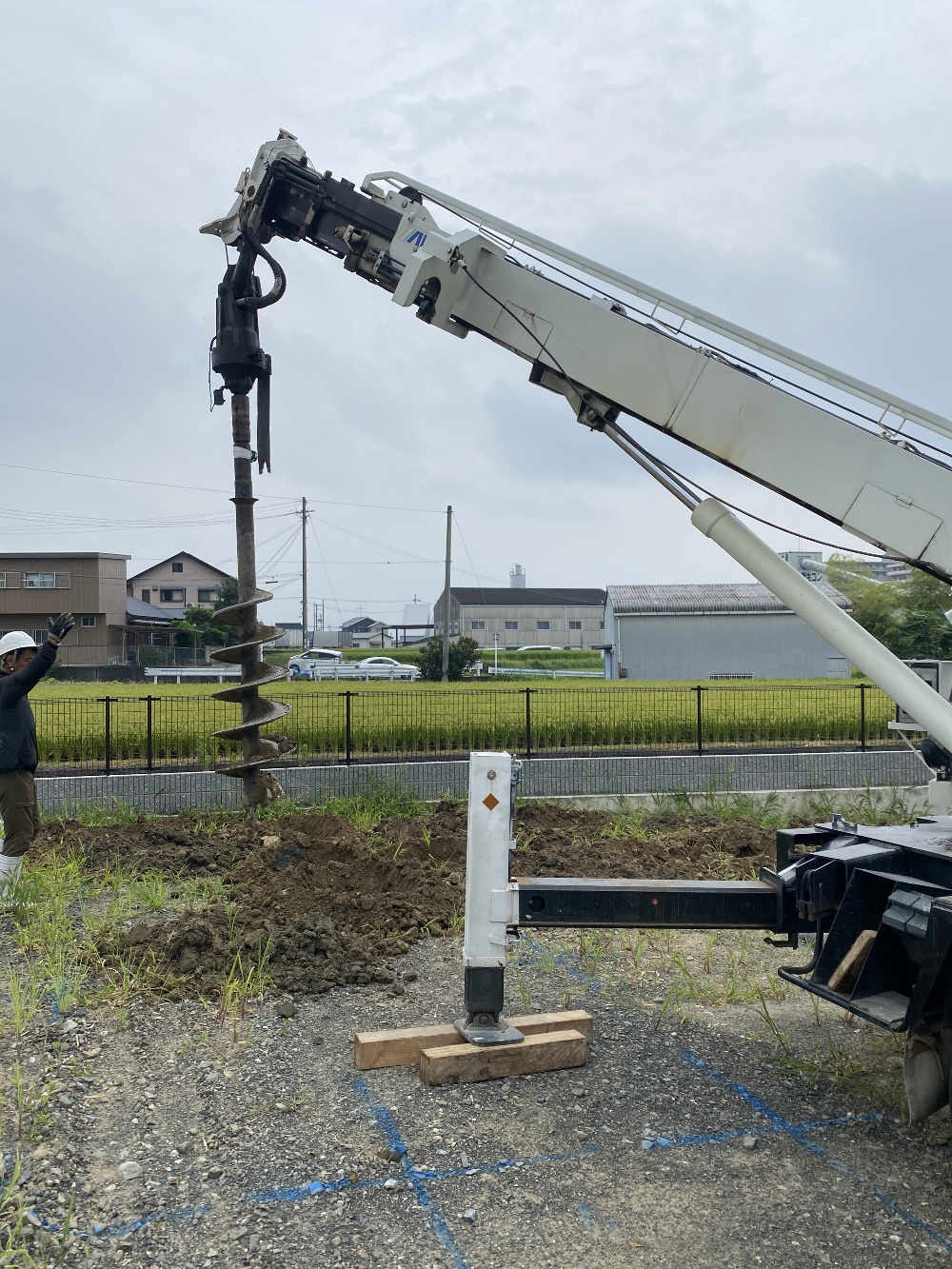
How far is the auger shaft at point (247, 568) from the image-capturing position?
32.8 ft

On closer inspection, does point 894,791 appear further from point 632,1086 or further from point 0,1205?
point 0,1205

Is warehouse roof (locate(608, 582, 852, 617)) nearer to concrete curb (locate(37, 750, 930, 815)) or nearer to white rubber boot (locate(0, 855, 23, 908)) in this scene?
concrete curb (locate(37, 750, 930, 815))

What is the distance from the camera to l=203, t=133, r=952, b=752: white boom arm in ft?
15.6

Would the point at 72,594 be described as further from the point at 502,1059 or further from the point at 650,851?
the point at 502,1059

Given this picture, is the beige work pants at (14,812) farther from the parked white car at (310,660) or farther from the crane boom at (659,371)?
the parked white car at (310,660)

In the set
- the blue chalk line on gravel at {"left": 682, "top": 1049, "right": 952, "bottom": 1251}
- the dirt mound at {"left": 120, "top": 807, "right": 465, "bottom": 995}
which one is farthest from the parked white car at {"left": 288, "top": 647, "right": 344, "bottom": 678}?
the blue chalk line on gravel at {"left": 682, "top": 1049, "right": 952, "bottom": 1251}

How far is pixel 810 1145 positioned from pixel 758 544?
2.72m

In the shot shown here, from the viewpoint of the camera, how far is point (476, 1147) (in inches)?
172

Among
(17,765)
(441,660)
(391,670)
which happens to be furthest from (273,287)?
(391,670)

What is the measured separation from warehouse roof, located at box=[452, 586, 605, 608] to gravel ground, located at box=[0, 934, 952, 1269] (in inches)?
3038

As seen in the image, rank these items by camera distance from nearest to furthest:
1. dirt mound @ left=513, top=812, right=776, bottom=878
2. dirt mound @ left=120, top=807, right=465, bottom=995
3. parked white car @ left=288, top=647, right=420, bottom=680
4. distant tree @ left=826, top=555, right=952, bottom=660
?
distant tree @ left=826, top=555, right=952, bottom=660 < dirt mound @ left=120, top=807, right=465, bottom=995 < dirt mound @ left=513, top=812, right=776, bottom=878 < parked white car @ left=288, top=647, right=420, bottom=680

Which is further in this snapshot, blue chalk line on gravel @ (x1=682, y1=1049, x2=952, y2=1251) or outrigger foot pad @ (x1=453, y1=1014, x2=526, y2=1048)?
outrigger foot pad @ (x1=453, y1=1014, x2=526, y2=1048)

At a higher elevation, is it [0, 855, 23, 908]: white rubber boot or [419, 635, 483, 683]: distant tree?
[419, 635, 483, 683]: distant tree

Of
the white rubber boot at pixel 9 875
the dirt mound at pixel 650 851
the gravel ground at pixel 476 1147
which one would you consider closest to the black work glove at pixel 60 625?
the white rubber boot at pixel 9 875
